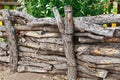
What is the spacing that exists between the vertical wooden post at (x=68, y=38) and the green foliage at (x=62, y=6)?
664 mm

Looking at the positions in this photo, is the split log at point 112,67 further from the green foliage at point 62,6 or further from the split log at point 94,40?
the green foliage at point 62,6

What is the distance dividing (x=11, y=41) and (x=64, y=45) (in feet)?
3.49

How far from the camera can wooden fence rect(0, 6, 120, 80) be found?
13.4ft

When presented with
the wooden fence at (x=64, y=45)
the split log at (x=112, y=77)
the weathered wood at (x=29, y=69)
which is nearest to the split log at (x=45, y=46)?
the wooden fence at (x=64, y=45)

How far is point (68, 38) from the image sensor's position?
13.9 feet

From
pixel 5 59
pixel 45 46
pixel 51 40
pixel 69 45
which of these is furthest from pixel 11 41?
pixel 69 45

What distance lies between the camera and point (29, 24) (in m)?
4.63

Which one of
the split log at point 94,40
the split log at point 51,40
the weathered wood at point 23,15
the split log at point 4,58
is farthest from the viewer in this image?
the split log at point 4,58

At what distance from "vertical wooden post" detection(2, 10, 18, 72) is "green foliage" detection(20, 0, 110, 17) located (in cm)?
56

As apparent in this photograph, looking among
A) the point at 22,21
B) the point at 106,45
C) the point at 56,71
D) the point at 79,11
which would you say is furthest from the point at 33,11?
the point at 106,45

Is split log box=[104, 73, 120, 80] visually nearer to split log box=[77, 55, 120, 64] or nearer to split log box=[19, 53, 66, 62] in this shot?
split log box=[77, 55, 120, 64]

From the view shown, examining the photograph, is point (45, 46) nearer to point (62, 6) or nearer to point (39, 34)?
point (39, 34)

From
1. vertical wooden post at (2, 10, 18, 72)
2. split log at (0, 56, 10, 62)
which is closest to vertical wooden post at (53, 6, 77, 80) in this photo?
vertical wooden post at (2, 10, 18, 72)

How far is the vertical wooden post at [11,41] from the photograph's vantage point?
4891 mm
